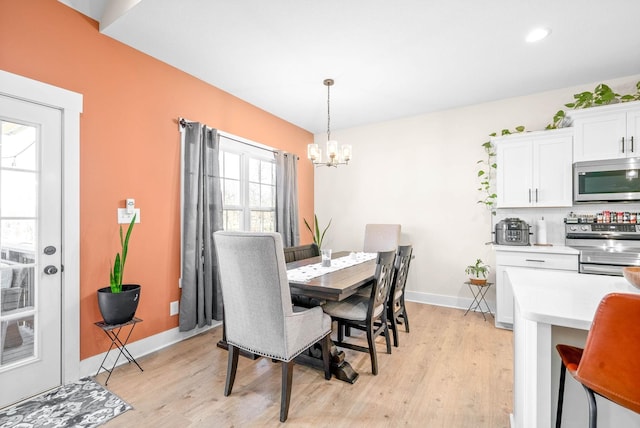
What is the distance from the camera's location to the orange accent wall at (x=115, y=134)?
2082mm

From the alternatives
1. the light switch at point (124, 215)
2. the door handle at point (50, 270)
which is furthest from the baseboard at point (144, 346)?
the light switch at point (124, 215)

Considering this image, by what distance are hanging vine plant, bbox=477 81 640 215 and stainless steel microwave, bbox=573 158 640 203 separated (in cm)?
62

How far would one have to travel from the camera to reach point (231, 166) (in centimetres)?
369

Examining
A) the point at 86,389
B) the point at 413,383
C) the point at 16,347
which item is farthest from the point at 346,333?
the point at 16,347

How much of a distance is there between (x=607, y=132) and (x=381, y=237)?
103 inches

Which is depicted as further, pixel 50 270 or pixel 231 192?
pixel 231 192

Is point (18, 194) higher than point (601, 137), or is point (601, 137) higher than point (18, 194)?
point (601, 137)

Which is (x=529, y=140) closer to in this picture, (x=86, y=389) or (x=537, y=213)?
(x=537, y=213)

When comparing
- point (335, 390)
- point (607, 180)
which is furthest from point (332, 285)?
point (607, 180)

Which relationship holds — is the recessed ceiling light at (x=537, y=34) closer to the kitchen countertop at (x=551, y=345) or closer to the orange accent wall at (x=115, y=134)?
the kitchen countertop at (x=551, y=345)

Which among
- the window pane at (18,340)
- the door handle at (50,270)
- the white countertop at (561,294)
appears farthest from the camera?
the door handle at (50,270)

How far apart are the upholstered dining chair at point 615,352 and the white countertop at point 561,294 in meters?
0.08

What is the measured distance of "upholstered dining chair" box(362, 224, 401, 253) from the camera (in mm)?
4098

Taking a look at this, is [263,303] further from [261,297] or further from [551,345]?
[551,345]
